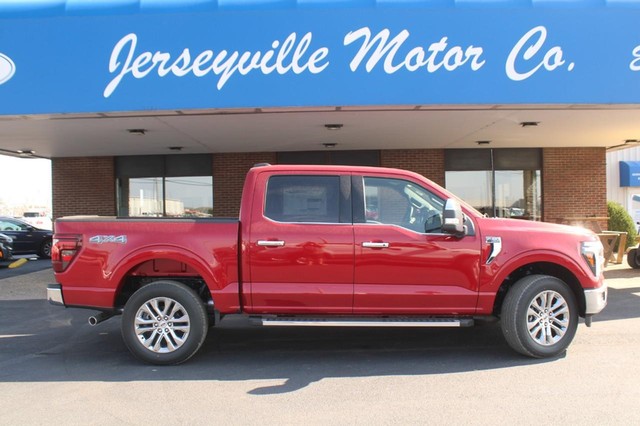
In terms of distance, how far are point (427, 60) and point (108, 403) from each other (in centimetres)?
640

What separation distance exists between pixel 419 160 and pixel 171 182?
673 centimetres

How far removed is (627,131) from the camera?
1097 cm

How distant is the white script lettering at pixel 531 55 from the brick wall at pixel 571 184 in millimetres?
6217

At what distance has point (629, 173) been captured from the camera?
18.3 metres

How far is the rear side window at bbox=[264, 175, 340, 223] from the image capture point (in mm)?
5484

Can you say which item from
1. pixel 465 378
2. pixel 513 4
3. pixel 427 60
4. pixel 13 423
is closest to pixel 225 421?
pixel 13 423

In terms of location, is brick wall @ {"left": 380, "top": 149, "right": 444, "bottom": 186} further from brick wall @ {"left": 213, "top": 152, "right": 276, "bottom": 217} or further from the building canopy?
the building canopy

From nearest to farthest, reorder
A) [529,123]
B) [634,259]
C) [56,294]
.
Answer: [56,294] < [529,123] < [634,259]

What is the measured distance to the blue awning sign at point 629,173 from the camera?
60.0ft

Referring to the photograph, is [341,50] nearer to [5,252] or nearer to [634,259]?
[634,259]

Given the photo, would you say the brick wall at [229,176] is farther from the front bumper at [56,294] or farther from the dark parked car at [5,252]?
the front bumper at [56,294]

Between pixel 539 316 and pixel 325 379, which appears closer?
pixel 325 379

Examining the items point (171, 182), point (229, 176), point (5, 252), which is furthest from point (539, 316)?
point (5, 252)

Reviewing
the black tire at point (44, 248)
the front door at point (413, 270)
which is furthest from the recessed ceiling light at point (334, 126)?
the black tire at point (44, 248)
